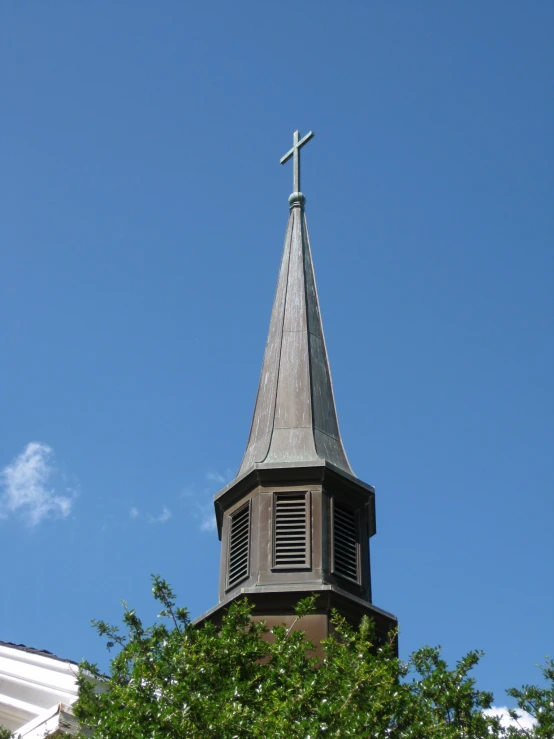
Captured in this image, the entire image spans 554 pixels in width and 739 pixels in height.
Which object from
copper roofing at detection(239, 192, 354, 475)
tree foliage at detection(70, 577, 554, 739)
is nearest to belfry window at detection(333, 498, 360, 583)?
copper roofing at detection(239, 192, 354, 475)

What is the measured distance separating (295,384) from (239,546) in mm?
3996

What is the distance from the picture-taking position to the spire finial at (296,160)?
2973 cm

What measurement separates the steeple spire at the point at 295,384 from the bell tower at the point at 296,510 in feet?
0.09

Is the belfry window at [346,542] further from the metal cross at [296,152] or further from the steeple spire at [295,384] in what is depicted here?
the metal cross at [296,152]

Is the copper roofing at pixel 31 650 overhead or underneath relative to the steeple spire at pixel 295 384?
underneath

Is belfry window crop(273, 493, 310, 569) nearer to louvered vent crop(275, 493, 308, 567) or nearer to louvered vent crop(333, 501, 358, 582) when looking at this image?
louvered vent crop(275, 493, 308, 567)

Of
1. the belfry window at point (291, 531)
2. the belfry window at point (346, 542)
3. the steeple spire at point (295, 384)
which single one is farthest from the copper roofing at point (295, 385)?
the belfry window at point (346, 542)

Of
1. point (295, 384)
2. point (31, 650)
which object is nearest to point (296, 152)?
point (295, 384)

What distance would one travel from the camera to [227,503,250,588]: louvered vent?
2180 cm

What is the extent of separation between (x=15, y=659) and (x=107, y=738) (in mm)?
2300

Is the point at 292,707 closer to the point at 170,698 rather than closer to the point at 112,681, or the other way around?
the point at 170,698

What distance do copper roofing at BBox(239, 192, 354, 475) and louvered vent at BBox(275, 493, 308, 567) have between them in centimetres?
83

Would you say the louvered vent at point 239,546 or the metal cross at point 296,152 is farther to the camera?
the metal cross at point 296,152

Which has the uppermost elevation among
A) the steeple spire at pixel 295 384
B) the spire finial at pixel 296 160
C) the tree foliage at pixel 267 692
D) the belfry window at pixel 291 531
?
the spire finial at pixel 296 160
